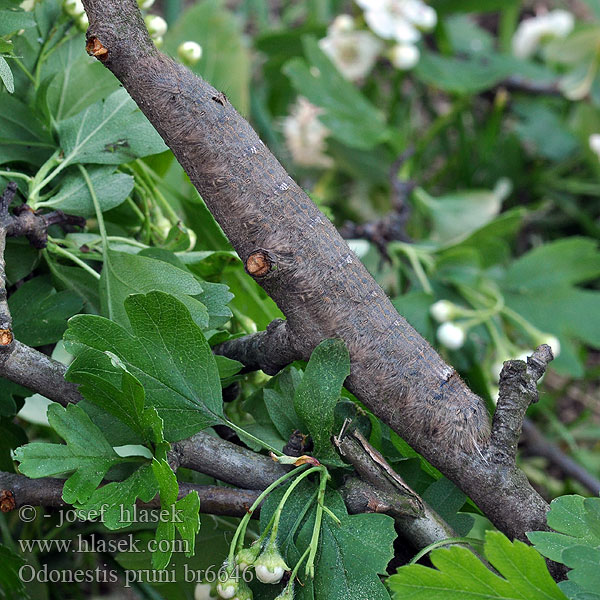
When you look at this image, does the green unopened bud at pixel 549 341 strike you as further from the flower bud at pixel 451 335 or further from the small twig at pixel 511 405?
the small twig at pixel 511 405

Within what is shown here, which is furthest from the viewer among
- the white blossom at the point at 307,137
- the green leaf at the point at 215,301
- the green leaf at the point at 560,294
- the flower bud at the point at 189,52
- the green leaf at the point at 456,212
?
the white blossom at the point at 307,137

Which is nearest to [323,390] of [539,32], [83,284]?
[83,284]

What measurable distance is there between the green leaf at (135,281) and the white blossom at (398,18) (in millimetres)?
728

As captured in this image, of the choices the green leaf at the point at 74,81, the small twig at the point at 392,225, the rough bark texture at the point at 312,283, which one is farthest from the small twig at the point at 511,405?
the small twig at the point at 392,225

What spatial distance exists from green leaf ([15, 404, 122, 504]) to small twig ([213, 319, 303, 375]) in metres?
0.10

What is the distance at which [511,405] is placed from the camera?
1.19ft

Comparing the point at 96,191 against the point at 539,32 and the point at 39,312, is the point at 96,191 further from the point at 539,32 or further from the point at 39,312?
the point at 539,32

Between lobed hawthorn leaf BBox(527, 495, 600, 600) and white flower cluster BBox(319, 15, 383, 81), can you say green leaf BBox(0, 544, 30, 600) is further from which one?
white flower cluster BBox(319, 15, 383, 81)

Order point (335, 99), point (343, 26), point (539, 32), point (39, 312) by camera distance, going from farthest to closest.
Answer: point (539, 32)
point (343, 26)
point (335, 99)
point (39, 312)

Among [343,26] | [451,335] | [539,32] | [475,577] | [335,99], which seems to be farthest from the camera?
[539,32]

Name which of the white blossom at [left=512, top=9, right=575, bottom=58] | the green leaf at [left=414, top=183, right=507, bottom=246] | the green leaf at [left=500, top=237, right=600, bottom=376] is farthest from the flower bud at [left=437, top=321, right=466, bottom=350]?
the white blossom at [left=512, top=9, right=575, bottom=58]

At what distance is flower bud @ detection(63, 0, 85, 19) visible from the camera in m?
0.44

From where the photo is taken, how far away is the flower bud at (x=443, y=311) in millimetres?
704

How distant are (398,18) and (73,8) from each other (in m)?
0.67
